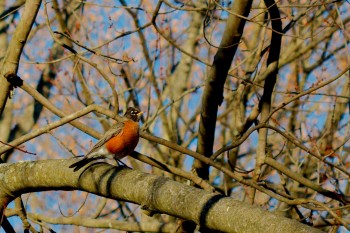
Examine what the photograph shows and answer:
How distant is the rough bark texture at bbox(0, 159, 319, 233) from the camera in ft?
10.6

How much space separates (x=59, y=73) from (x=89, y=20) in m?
0.95

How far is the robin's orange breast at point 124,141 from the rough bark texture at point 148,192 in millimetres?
1631

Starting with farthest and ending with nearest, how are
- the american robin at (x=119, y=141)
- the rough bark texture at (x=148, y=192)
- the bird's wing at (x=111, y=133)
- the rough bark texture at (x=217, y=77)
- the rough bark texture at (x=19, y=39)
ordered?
the american robin at (x=119, y=141), the bird's wing at (x=111, y=133), the rough bark texture at (x=217, y=77), the rough bark texture at (x=19, y=39), the rough bark texture at (x=148, y=192)

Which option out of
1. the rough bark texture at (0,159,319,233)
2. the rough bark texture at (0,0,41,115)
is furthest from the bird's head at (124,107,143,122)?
the rough bark texture at (0,159,319,233)

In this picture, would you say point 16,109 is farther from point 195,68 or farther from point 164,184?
Answer: point 164,184

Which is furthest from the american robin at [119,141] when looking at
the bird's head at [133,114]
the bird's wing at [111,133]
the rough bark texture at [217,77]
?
the rough bark texture at [217,77]

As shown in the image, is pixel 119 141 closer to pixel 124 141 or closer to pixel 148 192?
pixel 124 141

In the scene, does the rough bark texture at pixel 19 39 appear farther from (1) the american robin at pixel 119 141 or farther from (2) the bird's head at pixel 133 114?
(2) the bird's head at pixel 133 114

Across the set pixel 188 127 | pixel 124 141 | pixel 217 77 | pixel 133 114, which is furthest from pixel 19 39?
pixel 188 127

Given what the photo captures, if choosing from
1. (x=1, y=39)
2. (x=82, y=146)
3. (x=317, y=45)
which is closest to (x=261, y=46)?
(x=317, y=45)

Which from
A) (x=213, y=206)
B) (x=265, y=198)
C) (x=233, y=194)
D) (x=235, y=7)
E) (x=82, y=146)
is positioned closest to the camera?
(x=213, y=206)

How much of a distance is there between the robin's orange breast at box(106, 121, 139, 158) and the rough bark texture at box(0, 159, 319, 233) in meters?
1.63

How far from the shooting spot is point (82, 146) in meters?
10.2

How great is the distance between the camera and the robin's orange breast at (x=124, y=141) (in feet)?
20.2
